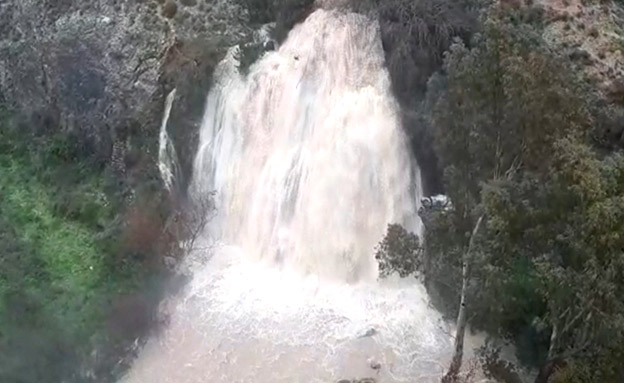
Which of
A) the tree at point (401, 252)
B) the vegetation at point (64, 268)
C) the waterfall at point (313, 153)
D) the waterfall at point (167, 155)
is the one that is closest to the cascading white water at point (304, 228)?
the waterfall at point (313, 153)

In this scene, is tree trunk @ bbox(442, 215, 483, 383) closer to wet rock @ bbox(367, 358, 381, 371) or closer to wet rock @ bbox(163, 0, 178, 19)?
wet rock @ bbox(367, 358, 381, 371)

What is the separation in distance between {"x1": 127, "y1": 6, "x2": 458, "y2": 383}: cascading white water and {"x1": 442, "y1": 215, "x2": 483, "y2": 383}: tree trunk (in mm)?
833

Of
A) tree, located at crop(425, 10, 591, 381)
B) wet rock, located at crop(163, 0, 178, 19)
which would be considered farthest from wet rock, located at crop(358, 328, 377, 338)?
wet rock, located at crop(163, 0, 178, 19)

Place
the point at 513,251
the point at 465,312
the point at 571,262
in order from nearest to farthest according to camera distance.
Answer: the point at 571,262
the point at 513,251
the point at 465,312

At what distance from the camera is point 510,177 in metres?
14.4

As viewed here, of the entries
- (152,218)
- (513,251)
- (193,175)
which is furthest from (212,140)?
(513,251)

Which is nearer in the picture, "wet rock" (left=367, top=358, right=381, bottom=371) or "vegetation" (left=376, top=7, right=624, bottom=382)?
"vegetation" (left=376, top=7, right=624, bottom=382)

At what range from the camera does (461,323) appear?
16562 millimetres

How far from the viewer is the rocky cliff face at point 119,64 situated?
2288 cm

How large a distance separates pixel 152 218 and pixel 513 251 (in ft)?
35.9

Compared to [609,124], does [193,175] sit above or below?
below

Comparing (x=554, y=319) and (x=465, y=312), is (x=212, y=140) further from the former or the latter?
(x=554, y=319)

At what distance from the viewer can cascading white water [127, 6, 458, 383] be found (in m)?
18.6

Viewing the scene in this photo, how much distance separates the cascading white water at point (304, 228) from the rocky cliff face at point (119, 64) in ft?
3.08
